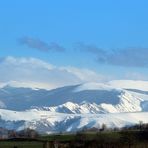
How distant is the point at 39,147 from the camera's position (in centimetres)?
13000

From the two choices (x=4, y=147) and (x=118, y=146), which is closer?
(x=118, y=146)

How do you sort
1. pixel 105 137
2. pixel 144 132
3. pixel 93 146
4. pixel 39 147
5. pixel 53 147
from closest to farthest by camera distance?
1. pixel 53 147
2. pixel 93 146
3. pixel 39 147
4. pixel 105 137
5. pixel 144 132

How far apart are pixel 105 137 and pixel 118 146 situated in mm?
34728

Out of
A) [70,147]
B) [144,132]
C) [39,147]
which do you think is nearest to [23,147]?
[39,147]

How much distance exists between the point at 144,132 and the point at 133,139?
25.1m

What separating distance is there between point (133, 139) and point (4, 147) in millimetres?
24137

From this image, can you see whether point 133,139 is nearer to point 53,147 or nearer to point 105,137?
point 105,137

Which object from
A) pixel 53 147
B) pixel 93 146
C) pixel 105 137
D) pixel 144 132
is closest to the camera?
pixel 53 147

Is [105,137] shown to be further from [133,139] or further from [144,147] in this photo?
[144,147]

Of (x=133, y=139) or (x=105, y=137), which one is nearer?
(x=133, y=139)

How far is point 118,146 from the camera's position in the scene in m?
115

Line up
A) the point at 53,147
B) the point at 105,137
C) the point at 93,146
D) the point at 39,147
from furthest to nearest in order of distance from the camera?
the point at 105,137
the point at 39,147
the point at 93,146
the point at 53,147

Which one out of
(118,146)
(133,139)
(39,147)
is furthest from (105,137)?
(118,146)

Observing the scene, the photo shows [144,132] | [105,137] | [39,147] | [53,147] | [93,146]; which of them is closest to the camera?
[53,147]
